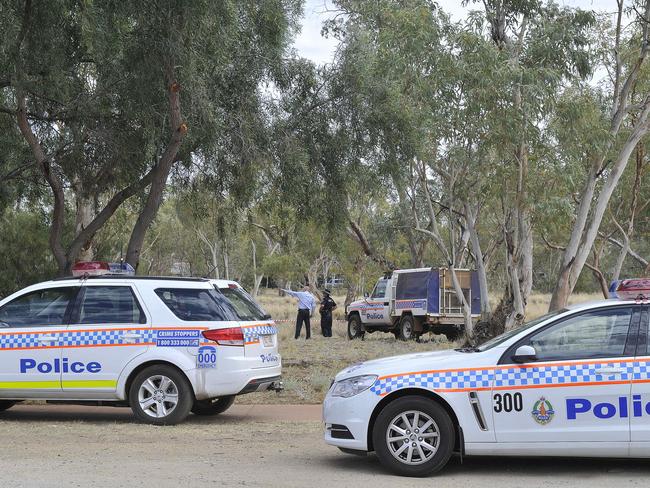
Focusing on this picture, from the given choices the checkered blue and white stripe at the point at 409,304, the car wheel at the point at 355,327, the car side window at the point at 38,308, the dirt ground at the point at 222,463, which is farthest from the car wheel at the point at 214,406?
the car wheel at the point at 355,327

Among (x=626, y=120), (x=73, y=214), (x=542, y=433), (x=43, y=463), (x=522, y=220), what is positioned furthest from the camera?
(x=73, y=214)

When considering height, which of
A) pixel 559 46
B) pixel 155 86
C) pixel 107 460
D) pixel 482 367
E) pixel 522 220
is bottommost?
pixel 107 460

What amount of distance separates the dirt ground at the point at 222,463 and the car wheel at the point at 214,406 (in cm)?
66

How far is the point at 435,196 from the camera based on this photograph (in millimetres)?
29672

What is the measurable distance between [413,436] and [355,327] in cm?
2209

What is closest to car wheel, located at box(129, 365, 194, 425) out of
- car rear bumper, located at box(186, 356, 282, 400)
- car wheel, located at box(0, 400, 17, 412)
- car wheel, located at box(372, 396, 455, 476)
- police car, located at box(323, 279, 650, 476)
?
car rear bumper, located at box(186, 356, 282, 400)

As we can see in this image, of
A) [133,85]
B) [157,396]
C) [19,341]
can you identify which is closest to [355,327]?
[133,85]

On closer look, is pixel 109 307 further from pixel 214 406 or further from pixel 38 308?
pixel 214 406

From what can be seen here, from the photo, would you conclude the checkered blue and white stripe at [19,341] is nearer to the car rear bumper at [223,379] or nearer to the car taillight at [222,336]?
the car rear bumper at [223,379]

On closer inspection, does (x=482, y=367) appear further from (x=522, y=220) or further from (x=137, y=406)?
(x=522, y=220)

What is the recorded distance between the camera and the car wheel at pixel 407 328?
2725cm

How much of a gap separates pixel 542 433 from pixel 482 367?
0.70 m

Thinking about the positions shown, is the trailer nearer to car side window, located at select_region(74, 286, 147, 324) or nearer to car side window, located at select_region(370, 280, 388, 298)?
car side window, located at select_region(370, 280, 388, 298)

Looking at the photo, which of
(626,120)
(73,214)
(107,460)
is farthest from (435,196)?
(107,460)
